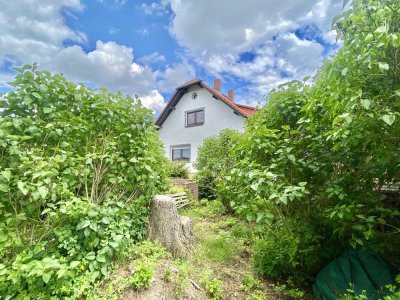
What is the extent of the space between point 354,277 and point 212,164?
4.45 m

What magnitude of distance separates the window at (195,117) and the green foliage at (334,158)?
26.5 feet

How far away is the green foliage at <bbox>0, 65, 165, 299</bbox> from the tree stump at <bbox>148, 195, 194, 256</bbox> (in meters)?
0.20

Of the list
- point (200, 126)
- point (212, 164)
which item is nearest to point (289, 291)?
point (212, 164)

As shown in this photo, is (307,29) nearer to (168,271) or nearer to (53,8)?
(53,8)

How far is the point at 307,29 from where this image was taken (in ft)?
13.9

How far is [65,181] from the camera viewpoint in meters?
2.09

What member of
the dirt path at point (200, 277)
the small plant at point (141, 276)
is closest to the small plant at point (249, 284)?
the dirt path at point (200, 277)

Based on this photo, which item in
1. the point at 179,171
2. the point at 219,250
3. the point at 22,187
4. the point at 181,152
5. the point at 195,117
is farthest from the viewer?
the point at 181,152

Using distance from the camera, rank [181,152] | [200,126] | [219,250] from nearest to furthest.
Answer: [219,250]
[200,126]
[181,152]

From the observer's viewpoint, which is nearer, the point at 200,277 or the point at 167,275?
the point at 167,275

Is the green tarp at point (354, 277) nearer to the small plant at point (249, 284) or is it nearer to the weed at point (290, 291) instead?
the weed at point (290, 291)

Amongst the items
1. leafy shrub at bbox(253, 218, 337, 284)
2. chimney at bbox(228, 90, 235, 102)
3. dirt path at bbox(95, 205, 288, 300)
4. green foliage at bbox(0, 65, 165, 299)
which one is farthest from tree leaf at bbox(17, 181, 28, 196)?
chimney at bbox(228, 90, 235, 102)

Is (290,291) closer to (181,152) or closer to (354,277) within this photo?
(354,277)

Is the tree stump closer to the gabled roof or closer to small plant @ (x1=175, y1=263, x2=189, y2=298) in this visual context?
small plant @ (x1=175, y1=263, x2=189, y2=298)
